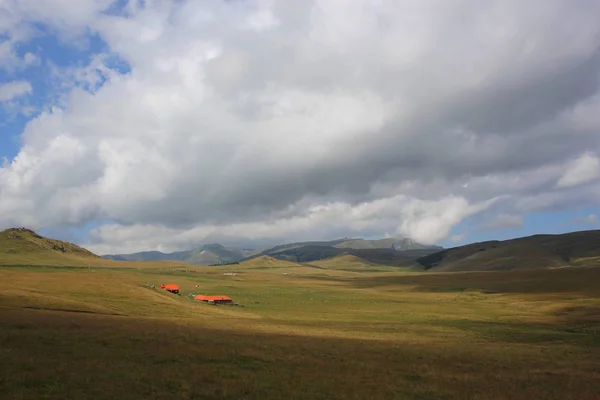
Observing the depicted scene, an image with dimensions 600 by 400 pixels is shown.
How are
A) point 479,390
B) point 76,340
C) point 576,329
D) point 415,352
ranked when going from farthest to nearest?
point 576,329 → point 415,352 → point 76,340 → point 479,390

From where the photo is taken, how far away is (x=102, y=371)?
74.1 feet

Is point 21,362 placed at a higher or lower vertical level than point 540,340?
higher

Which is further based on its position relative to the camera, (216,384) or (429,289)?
(429,289)

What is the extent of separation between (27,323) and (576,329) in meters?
70.6

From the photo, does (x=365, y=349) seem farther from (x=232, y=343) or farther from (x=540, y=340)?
(x=540, y=340)

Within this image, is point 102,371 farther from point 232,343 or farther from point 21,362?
point 232,343

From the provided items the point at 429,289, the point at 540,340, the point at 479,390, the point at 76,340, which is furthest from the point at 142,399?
the point at 429,289

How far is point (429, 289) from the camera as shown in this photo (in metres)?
196

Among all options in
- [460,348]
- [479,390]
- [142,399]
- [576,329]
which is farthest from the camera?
[576,329]

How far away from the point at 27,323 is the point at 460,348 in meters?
39.0

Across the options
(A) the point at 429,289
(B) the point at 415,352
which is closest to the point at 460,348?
(B) the point at 415,352

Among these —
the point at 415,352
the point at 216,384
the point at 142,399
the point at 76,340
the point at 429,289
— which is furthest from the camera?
the point at 429,289

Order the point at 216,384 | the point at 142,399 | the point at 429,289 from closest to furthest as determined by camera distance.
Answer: the point at 142,399
the point at 216,384
the point at 429,289

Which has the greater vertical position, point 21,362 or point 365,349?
point 21,362
